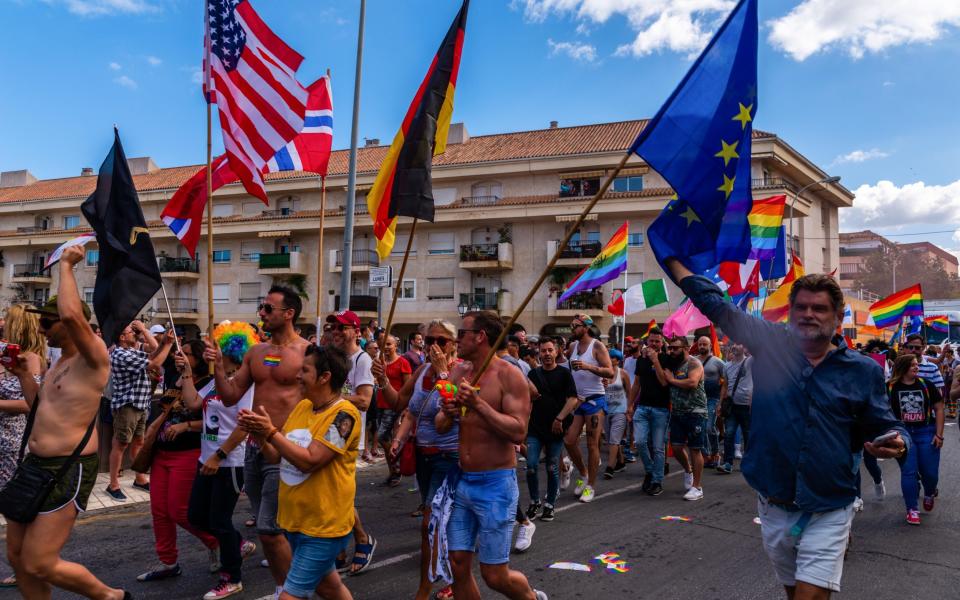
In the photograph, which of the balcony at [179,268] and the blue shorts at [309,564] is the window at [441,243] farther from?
the blue shorts at [309,564]

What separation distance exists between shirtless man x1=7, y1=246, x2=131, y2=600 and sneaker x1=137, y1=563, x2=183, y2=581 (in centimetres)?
118

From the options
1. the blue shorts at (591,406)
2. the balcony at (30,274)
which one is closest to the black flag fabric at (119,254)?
the blue shorts at (591,406)

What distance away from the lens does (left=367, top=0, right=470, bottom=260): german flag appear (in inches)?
218

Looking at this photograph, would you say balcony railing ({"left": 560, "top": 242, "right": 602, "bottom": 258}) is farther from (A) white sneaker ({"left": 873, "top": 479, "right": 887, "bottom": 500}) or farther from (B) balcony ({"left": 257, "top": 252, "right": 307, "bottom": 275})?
(A) white sneaker ({"left": 873, "top": 479, "right": 887, "bottom": 500})

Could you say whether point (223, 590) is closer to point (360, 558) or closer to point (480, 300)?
Answer: point (360, 558)

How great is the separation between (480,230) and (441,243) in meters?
2.36

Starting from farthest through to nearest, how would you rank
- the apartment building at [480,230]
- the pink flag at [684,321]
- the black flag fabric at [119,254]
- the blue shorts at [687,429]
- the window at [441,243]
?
the window at [441,243]
the apartment building at [480,230]
the pink flag at [684,321]
the blue shorts at [687,429]
the black flag fabric at [119,254]

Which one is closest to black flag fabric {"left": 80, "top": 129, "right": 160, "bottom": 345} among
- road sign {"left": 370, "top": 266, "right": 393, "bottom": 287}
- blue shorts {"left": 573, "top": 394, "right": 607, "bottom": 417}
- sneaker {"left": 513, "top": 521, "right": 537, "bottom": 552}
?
sneaker {"left": 513, "top": 521, "right": 537, "bottom": 552}

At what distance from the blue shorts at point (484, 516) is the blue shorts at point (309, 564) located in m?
0.72

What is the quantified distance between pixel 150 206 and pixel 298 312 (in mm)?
45302

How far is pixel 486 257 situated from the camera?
36.9 meters

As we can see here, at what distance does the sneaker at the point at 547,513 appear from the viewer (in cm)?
704

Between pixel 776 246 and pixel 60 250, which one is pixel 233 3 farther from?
pixel 776 246

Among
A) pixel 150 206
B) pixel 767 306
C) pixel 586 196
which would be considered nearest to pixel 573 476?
pixel 767 306
